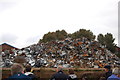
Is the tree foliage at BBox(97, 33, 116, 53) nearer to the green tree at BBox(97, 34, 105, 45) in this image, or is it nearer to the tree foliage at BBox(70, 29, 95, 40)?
the green tree at BBox(97, 34, 105, 45)

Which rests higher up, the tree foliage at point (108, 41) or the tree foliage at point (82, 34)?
the tree foliage at point (82, 34)

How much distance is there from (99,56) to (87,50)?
213cm

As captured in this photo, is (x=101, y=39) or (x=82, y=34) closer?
(x=82, y=34)

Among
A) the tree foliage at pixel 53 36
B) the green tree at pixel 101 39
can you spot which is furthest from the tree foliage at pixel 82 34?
the green tree at pixel 101 39

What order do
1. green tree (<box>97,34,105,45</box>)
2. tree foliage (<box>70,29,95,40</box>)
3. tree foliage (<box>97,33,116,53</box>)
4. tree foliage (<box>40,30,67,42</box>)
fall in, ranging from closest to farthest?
1. tree foliage (<box>40,30,67,42</box>)
2. tree foliage (<box>70,29,95,40</box>)
3. tree foliage (<box>97,33,116,53</box>)
4. green tree (<box>97,34,105,45</box>)

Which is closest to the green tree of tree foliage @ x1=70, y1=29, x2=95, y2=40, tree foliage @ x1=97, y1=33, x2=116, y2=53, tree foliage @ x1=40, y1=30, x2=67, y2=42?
tree foliage @ x1=97, y1=33, x2=116, y2=53

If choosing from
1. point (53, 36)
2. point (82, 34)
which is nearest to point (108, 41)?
point (82, 34)

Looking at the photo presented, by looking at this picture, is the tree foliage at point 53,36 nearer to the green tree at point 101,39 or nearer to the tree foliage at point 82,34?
the tree foliage at point 82,34

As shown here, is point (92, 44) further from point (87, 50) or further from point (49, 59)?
point (49, 59)

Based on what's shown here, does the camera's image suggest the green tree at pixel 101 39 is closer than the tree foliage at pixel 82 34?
No

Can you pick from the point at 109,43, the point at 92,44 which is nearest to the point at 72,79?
the point at 92,44

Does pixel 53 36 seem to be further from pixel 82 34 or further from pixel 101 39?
pixel 101 39

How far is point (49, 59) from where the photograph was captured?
96.9 ft

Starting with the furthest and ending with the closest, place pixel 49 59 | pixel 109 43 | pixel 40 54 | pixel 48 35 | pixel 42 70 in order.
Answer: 1. pixel 109 43
2. pixel 48 35
3. pixel 40 54
4. pixel 49 59
5. pixel 42 70
